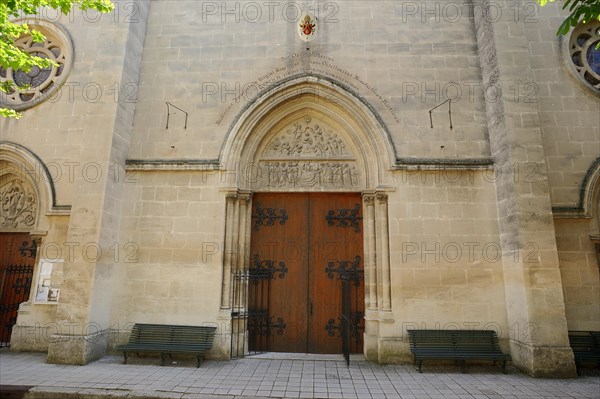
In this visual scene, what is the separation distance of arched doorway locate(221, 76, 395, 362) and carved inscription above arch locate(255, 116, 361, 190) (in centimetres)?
2

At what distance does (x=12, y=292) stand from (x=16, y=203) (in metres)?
1.84

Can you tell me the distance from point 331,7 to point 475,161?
453cm

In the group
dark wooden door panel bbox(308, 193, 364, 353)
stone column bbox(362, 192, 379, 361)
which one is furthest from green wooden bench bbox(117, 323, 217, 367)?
stone column bbox(362, 192, 379, 361)

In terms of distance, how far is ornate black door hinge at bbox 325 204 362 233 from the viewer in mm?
6871

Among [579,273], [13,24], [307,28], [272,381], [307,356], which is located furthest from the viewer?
[307,28]

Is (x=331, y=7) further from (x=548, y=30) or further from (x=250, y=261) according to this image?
(x=250, y=261)

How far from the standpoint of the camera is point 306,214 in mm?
6945

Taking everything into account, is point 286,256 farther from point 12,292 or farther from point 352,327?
point 12,292

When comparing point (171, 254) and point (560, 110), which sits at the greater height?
point (560, 110)

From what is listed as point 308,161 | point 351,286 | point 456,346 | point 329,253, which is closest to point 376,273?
point 351,286

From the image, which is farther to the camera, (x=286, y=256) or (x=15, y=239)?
(x=15, y=239)

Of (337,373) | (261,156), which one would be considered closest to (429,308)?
(337,373)

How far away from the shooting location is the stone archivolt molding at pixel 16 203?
23.2ft

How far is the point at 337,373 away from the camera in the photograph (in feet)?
17.6
